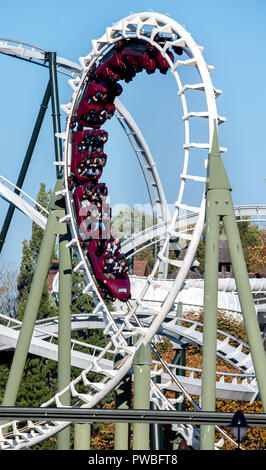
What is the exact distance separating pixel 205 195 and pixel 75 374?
2034 cm

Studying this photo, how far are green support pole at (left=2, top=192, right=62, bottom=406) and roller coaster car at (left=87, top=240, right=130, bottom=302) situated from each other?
0.77 metres

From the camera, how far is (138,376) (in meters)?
11.5

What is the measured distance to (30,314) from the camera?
1412 centimetres

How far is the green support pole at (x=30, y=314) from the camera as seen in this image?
14.0 meters

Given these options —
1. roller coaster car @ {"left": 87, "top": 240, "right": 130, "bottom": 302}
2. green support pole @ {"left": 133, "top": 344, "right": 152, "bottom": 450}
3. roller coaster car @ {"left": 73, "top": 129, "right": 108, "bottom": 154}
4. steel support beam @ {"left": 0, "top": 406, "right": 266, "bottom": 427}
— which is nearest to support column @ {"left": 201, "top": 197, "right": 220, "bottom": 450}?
green support pole @ {"left": 133, "top": 344, "right": 152, "bottom": 450}

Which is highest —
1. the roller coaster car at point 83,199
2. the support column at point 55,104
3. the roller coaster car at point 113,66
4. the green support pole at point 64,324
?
the support column at point 55,104

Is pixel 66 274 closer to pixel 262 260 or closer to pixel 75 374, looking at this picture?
pixel 75 374

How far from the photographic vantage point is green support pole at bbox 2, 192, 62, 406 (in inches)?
551

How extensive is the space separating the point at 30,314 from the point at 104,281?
1.38 metres

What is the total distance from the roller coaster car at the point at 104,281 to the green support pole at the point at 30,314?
770 mm

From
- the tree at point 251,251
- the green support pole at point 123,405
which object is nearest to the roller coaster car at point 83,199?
the green support pole at point 123,405

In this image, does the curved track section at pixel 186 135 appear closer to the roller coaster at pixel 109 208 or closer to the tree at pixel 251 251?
the roller coaster at pixel 109 208

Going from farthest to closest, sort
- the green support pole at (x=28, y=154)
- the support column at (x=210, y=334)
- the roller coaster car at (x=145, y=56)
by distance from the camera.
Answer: the green support pole at (x=28, y=154) < the roller coaster car at (x=145, y=56) < the support column at (x=210, y=334)

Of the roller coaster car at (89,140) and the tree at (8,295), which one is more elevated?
the tree at (8,295)
